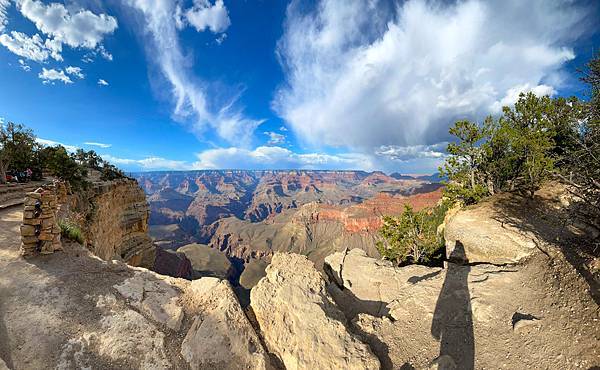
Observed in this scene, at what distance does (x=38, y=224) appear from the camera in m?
11.7

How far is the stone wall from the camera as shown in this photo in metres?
11.2

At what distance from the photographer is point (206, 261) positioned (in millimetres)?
136750

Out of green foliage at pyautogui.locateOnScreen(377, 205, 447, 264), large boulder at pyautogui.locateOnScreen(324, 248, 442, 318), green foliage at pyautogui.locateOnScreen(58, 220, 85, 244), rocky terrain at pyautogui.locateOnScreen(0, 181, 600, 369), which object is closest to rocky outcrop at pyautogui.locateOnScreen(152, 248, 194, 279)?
green foliage at pyautogui.locateOnScreen(58, 220, 85, 244)

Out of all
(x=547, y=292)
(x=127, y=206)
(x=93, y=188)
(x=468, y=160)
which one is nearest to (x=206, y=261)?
(x=127, y=206)

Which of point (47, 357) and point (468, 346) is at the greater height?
point (47, 357)

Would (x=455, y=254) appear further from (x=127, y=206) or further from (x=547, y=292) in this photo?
(x=127, y=206)

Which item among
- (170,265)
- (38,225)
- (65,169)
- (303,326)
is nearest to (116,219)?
(65,169)

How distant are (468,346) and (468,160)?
941 inches

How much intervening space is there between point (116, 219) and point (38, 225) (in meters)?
25.1

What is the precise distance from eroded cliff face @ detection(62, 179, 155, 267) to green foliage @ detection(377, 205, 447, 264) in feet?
86.0

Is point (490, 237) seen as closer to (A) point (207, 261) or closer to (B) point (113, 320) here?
(B) point (113, 320)

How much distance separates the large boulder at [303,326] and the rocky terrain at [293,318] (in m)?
0.04

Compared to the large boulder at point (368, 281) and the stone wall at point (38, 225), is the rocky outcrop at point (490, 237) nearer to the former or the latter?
the large boulder at point (368, 281)

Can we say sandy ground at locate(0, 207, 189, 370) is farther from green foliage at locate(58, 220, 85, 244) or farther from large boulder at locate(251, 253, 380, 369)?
large boulder at locate(251, 253, 380, 369)
